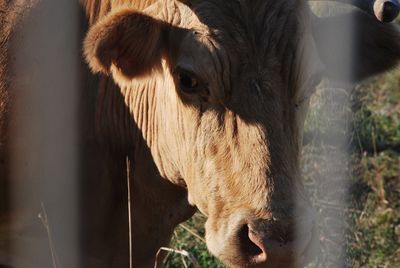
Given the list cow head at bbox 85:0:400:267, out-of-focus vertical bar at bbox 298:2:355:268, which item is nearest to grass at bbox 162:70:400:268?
out-of-focus vertical bar at bbox 298:2:355:268

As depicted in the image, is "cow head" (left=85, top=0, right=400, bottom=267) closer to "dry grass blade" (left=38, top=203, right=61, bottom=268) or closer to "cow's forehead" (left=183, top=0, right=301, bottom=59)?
"cow's forehead" (left=183, top=0, right=301, bottom=59)

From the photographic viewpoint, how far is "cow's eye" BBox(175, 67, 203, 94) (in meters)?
3.68

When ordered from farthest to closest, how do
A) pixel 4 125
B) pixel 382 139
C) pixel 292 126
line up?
1. pixel 382 139
2. pixel 4 125
3. pixel 292 126

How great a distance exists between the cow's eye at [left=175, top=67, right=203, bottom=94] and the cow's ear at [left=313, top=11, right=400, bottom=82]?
0.57m

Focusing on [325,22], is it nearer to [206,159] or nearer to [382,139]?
[206,159]

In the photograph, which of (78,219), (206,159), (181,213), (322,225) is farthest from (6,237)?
(322,225)

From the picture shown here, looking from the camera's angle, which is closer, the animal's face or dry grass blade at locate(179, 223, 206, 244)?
the animal's face

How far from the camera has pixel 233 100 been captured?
3.62 m

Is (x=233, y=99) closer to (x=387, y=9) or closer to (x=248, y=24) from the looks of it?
(x=248, y=24)

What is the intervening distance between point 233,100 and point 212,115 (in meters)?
0.10

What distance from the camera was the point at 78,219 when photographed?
13.6ft

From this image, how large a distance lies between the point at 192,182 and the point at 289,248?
501 mm

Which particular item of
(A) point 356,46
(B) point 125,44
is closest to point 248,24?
(B) point 125,44

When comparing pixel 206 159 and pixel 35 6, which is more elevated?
pixel 35 6
